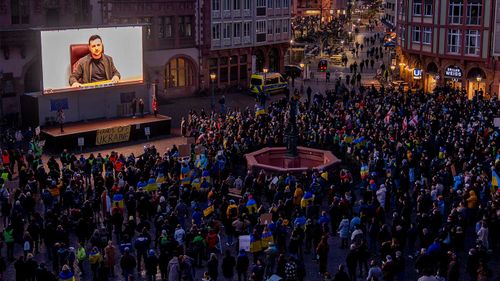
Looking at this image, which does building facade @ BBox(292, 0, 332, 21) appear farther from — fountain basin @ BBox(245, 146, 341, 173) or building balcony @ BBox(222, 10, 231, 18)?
fountain basin @ BBox(245, 146, 341, 173)

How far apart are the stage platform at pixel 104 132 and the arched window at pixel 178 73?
46.9ft

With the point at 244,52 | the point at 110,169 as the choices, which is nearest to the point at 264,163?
the point at 110,169

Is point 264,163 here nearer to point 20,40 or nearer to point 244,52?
point 20,40

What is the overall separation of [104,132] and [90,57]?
231 inches

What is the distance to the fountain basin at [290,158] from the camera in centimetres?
3853

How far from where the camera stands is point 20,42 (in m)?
52.7

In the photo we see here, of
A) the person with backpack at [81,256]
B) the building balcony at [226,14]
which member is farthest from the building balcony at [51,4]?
the person with backpack at [81,256]

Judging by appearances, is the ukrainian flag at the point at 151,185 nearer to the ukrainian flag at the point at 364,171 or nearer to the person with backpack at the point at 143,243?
the person with backpack at the point at 143,243

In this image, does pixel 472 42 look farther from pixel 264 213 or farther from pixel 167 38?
pixel 264 213

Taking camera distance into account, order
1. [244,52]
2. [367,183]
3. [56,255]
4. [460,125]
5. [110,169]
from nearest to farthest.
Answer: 1. [56,255]
2. [367,183]
3. [110,169]
4. [460,125]
5. [244,52]

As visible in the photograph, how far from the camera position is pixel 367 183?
104 ft

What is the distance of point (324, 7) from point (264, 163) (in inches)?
5353

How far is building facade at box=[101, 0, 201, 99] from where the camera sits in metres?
61.3

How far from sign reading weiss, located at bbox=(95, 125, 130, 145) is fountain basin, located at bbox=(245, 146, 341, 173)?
11.4 metres
